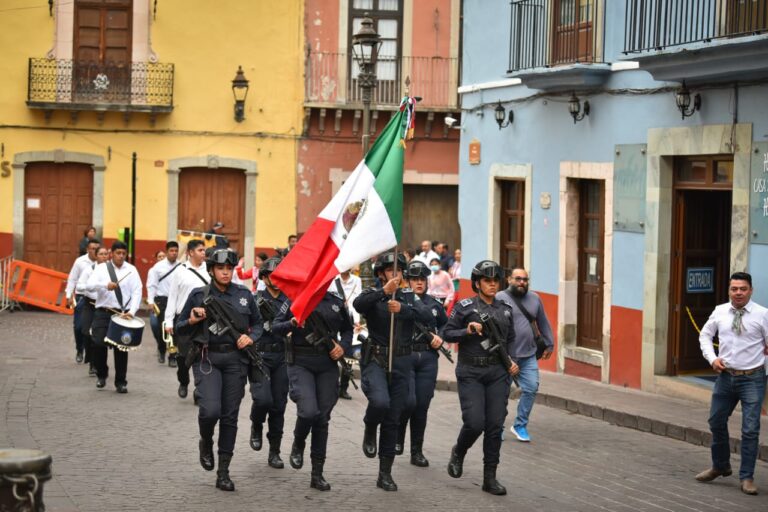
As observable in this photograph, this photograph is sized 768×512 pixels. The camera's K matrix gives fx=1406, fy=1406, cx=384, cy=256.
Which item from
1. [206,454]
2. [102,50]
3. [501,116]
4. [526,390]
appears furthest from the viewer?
[102,50]

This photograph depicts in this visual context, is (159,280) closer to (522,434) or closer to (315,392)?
(522,434)

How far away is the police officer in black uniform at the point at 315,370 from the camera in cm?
1102

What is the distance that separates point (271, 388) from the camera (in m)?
12.3

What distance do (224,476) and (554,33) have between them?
9942mm

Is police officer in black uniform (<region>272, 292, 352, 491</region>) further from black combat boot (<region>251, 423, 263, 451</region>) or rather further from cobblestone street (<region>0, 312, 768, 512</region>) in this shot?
black combat boot (<region>251, 423, 263, 451</region>)

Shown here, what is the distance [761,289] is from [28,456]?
32.9 feet

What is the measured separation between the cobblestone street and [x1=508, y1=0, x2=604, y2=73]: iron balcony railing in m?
4.82

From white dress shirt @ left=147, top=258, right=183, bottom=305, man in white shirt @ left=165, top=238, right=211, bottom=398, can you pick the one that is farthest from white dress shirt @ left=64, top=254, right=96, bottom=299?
man in white shirt @ left=165, top=238, right=211, bottom=398

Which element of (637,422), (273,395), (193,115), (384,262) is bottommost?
(637,422)

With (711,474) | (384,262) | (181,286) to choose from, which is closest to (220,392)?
(384,262)

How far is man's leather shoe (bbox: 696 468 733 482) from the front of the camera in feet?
38.8

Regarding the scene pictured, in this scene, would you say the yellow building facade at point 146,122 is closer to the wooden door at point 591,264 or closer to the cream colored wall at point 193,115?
the cream colored wall at point 193,115

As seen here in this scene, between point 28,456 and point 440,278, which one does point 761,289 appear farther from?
point 28,456

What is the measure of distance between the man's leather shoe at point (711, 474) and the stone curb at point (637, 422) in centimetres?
146
